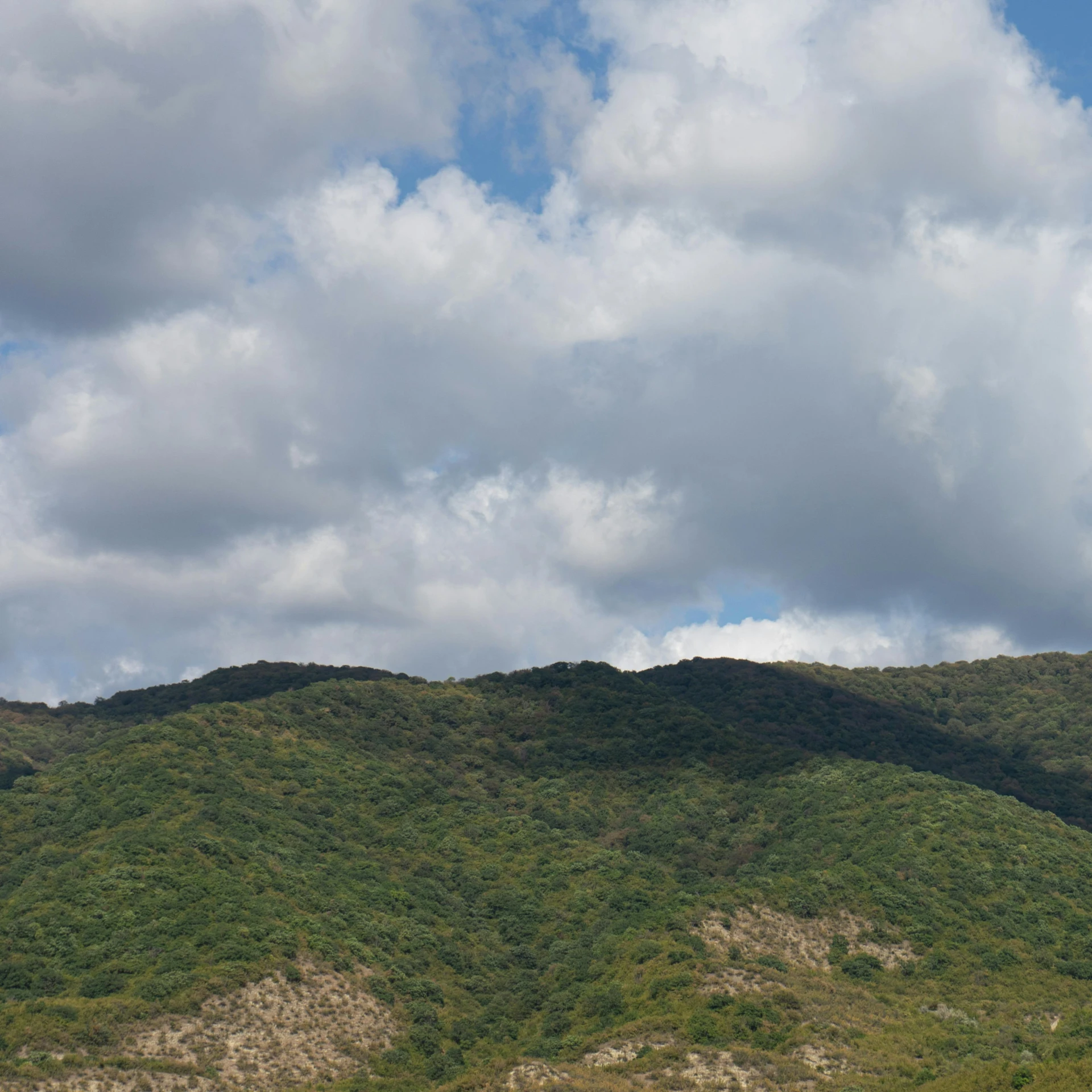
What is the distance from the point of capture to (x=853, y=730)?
15775 centimetres

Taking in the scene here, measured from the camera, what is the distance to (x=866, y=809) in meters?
100

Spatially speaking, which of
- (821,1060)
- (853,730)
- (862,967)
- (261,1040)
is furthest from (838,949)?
(853,730)

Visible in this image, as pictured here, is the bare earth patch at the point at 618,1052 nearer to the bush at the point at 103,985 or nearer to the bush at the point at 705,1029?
the bush at the point at 705,1029

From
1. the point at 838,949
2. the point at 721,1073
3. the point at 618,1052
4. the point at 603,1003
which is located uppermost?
the point at 838,949

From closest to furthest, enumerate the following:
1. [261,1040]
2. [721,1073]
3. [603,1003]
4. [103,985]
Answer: [721,1073] → [261,1040] → [103,985] → [603,1003]

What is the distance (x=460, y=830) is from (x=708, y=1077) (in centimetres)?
5192

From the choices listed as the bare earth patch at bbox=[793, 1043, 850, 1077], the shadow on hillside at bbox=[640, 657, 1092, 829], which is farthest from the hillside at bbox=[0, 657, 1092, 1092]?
the shadow on hillside at bbox=[640, 657, 1092, 829]

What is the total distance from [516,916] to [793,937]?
22969 mm

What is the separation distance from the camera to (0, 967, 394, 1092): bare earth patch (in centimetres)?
5528

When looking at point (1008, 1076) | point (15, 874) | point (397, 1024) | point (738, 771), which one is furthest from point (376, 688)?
point (1008, 1076)

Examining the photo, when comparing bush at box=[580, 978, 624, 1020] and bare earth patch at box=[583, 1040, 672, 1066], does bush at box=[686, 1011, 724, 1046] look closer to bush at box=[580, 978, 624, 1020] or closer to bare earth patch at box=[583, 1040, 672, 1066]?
bare earth patch at box=[583, 1040, 672, 1066]

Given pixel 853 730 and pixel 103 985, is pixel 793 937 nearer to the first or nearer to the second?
pixel 103 985

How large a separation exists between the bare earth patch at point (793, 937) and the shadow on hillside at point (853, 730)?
188 ft

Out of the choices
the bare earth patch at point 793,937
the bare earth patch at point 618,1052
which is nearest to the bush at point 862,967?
the bare earth patch at point 793,937
